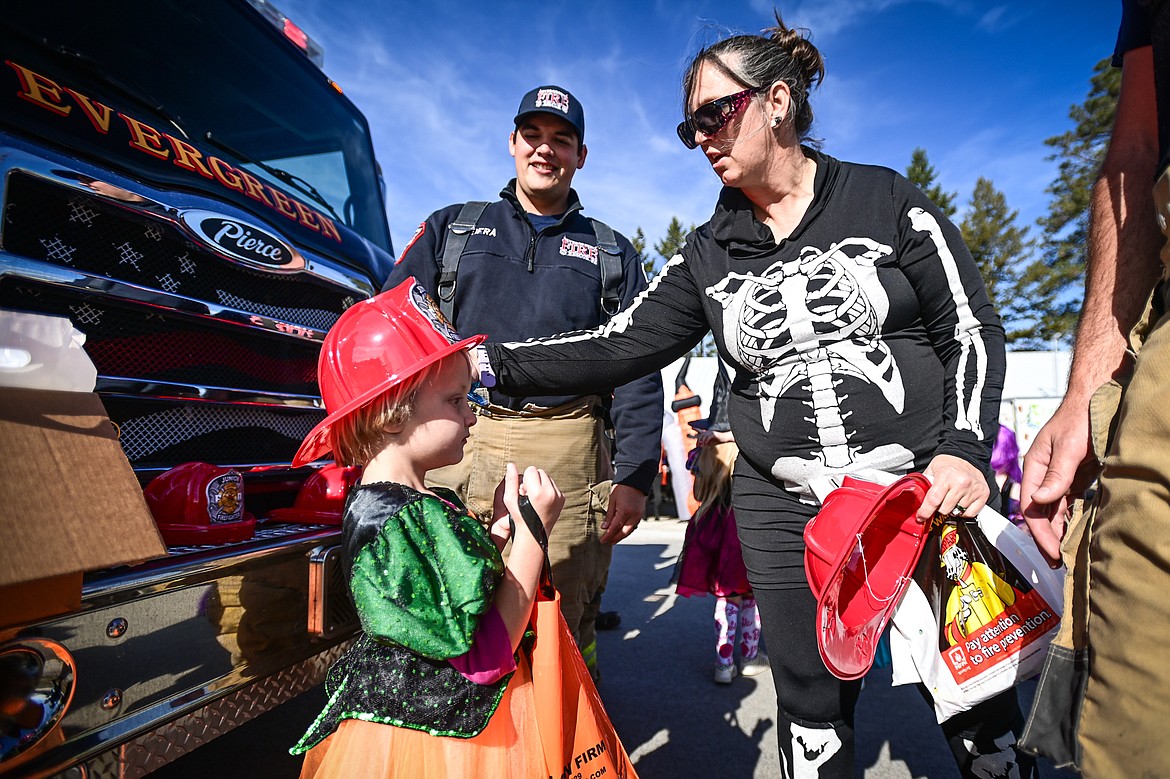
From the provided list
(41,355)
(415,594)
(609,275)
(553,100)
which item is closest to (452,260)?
(609,275)

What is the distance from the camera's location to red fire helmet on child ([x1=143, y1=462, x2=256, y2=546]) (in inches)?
67.3

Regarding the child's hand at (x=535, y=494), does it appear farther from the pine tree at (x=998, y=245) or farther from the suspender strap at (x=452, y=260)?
the pine tree at (x=998, y=245)

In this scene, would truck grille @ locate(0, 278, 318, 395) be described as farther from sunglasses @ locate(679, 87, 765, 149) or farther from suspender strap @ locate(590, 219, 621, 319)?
sunglasses @ locate(679, 87, 765, 149)

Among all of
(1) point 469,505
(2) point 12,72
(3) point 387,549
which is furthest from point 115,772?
(2) point 12,72

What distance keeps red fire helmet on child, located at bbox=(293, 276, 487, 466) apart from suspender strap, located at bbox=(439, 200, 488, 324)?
3.13ft

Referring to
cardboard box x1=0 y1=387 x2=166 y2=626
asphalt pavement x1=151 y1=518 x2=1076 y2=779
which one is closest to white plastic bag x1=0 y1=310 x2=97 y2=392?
cardboard box x1=0 y1=387 x2=166 y2=626

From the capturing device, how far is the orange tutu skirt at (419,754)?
4.28 feet

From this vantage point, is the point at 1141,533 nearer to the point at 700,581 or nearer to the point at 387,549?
the point at 387,549

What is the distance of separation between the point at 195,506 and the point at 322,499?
532 mm

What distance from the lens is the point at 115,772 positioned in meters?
1.34

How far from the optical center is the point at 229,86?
2.83 metres

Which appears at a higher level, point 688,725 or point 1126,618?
point 1126,618

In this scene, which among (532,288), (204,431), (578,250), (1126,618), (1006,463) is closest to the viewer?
(1126,618)

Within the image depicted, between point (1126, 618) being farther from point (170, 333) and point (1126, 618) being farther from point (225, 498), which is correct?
point (170, 333)
